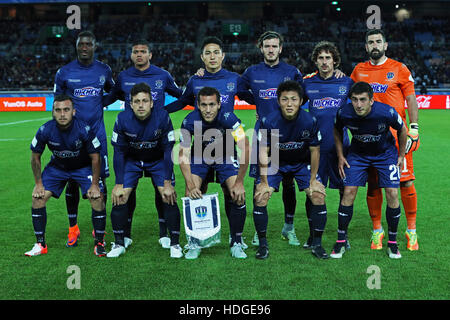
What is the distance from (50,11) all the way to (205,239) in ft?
140

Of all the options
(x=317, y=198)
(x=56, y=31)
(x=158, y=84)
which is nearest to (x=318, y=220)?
(x=317, y=198)

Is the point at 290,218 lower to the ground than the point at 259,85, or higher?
lower

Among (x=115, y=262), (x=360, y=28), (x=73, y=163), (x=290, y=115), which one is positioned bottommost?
(x=115, y=262)

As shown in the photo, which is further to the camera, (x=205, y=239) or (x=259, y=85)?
(x=259, y=85)

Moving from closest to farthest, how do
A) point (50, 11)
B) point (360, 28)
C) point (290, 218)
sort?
point (290, 218) → point (360, 28) → point (50, 11)

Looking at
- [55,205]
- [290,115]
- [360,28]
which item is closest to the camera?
[290,115]

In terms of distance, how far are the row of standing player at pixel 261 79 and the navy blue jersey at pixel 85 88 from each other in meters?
0.01

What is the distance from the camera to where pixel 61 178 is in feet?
17.5

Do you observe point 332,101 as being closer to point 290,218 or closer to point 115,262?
point 290,218

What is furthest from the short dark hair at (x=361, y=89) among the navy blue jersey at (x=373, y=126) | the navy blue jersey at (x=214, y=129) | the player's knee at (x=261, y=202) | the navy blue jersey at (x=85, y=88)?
the navy blue jersey at (x=85, y=88)

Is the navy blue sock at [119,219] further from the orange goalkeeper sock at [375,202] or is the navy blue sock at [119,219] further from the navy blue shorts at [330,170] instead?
the orange goalkeeper sock at [375,202]

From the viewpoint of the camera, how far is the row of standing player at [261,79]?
5.39 meters

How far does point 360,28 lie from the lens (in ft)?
129
